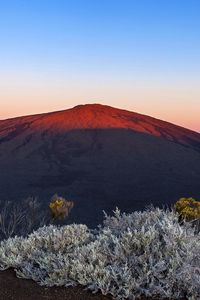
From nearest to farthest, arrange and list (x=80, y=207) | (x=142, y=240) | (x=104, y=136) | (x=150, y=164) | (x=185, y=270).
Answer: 1. (x=185, y=270)
2. (x=142, y=240)
3. (x=80, y=207)
4. (x=150, y=164)
5. (x=104, y=136)

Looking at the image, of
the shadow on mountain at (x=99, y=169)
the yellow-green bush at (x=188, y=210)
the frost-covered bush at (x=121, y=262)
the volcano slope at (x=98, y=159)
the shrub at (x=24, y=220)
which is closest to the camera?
the frost-covered bush at (x=121, y=262)

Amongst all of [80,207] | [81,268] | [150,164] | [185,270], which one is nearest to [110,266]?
[81,268]

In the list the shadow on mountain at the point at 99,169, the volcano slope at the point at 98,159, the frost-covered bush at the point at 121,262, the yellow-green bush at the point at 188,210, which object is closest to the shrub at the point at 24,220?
the yellow-green bush at the point at 188,210

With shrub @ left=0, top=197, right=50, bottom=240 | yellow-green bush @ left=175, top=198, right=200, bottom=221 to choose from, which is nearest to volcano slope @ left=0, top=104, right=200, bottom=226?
shrub @ left=0, top=197, right=50, bottom=240

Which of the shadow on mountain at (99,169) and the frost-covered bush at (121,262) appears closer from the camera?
the frost-covered bush at (121,262)

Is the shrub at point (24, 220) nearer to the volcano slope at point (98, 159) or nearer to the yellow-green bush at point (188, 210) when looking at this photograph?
the yellow-green bush at point (188, 210)

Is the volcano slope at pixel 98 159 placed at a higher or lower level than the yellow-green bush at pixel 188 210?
lower

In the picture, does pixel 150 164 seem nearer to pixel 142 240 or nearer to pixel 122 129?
pixel 122 129
